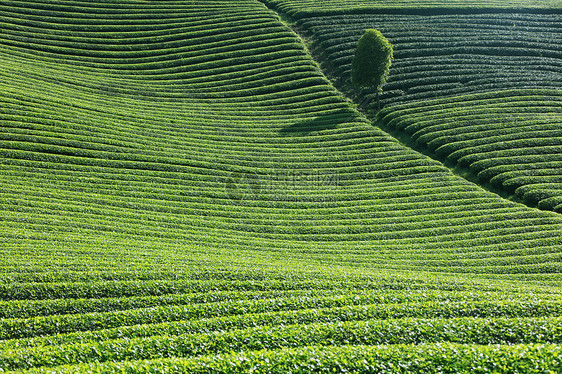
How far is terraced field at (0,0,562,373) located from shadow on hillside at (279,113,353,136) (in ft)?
0.69

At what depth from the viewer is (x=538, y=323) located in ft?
50.4

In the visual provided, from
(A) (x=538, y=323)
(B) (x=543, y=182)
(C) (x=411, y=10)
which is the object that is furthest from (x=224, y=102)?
(A) (x=538, y=323)

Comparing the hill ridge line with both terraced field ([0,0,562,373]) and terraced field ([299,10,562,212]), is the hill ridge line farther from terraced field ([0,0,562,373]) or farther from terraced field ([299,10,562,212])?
terraced field ([0,0,562,373])

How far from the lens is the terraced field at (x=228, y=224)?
14.8m

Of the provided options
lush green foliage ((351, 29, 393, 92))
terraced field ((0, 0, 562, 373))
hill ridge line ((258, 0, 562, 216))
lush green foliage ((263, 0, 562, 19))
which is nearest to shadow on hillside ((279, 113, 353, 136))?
terraced field ((0, 0, 562, 373))

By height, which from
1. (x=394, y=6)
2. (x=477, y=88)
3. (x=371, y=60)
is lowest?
(x=371, y=60)

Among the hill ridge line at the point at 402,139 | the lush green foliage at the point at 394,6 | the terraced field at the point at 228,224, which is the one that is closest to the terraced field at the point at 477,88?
the hill ridge line at the point at 402,139

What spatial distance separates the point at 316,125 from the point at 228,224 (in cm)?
1659

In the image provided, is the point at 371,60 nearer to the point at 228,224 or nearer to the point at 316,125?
the point at 316,125

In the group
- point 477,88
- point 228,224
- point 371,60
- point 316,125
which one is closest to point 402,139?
point 316,125

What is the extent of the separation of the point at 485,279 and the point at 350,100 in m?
26.9

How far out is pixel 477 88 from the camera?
46969mm

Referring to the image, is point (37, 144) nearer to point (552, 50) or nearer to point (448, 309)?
point (448, 309)

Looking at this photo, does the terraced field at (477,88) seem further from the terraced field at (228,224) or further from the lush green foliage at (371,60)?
the lush green foliage at (371,60)
